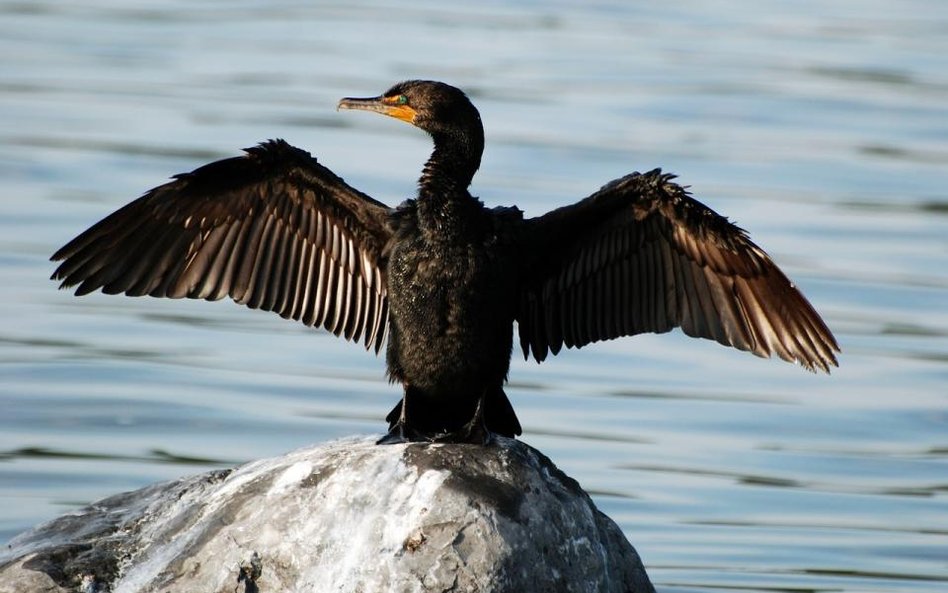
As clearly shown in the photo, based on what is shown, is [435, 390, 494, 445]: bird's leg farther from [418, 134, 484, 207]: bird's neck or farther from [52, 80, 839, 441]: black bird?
[418, 134, 484, 207]: bird's neck

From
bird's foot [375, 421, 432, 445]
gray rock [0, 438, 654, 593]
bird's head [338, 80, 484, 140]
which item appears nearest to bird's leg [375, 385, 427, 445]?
bird's foot [375, 421, 432, 445]

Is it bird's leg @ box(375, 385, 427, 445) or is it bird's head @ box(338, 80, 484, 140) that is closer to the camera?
bird's leg @ box(375, 385, 427, 445)

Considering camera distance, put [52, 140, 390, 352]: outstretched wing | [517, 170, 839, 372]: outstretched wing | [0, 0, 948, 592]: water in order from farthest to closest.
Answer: [0, 0, 948, 592]: water
[52, 140, 390, 352]: outstretched wing
[517, 170, 839, 372]: outstretched wing

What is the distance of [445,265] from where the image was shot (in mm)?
5988

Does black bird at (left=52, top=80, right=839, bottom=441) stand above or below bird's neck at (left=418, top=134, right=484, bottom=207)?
below

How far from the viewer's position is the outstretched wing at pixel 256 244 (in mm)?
6578

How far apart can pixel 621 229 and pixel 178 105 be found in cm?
811

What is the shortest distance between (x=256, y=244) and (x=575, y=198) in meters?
5.31

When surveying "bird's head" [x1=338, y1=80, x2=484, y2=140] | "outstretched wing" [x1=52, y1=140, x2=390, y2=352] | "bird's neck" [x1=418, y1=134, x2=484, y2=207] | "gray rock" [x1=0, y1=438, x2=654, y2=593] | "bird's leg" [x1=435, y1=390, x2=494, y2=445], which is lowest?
"gray rock" [x1=0, y1=438, x2=654, y2=593]

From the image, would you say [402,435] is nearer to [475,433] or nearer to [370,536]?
[475,433]

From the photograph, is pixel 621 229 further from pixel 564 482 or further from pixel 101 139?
pixel 101 139

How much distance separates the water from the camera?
8.66 meters

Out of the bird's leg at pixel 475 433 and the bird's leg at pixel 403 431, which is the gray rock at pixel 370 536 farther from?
the bird's leg at pixel 403 431

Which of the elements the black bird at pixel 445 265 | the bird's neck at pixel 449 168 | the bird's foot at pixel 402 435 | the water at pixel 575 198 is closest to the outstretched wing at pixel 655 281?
the black bird at pixel 445 265
